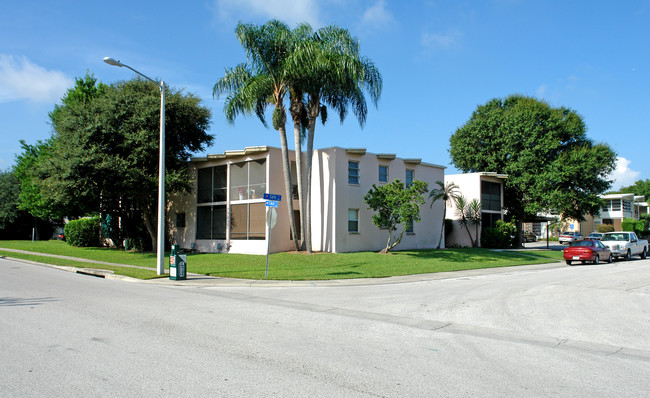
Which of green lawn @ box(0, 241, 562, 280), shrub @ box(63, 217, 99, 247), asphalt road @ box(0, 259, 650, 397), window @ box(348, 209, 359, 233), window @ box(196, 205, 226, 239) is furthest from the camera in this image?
shrub @ box(63, 217, 99, 247)

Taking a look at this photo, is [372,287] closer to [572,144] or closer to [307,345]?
[307,345]

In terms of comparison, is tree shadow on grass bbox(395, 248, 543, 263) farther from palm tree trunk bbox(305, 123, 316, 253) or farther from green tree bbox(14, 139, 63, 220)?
green tree bbox(14, 139, 63, 220)

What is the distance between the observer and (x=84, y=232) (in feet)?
123

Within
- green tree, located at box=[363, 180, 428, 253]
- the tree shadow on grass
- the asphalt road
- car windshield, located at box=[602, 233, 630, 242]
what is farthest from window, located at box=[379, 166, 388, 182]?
the asphalt road

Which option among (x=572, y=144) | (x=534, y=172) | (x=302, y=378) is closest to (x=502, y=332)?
(x=302, y=378)

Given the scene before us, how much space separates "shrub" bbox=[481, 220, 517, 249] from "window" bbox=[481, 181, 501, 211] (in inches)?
72.6

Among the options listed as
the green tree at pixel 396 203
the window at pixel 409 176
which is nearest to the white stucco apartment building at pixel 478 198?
the window at pixel 409 176

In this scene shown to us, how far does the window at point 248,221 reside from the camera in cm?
2667

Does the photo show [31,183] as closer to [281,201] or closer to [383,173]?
[281,201]

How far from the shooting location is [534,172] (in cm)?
3831

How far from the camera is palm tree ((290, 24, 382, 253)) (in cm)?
2222

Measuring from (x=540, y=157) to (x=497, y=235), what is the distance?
8.46 metres

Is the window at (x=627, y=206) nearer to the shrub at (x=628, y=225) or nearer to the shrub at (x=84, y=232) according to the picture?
the shrub at (x=628, y=225)

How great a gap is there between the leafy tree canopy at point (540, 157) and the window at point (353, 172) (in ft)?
58.9
